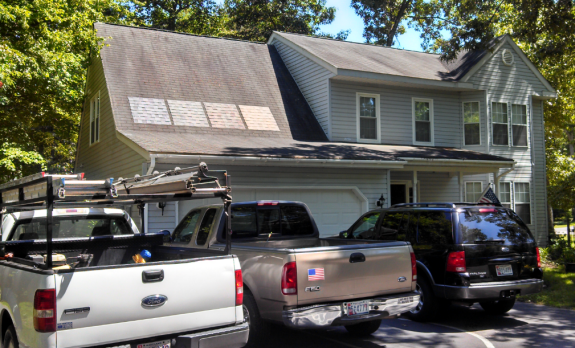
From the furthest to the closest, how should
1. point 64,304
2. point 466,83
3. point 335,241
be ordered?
point 466,83
point 335,241
point 64,304

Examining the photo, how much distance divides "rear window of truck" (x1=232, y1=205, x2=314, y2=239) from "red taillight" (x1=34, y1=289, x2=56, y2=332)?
362 cm

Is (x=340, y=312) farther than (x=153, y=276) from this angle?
Yes

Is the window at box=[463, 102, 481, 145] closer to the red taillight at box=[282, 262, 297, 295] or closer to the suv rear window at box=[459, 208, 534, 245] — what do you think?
the suv rear window at box=[459, 208, 534, 245]

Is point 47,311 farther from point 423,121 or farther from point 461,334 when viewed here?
point 423,121

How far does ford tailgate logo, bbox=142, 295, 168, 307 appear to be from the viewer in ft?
15.1

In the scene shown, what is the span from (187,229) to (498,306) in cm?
519

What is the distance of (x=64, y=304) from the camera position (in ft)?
13.8

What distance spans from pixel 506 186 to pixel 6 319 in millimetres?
17651

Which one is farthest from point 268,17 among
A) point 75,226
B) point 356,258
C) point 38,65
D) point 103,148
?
point 356,258

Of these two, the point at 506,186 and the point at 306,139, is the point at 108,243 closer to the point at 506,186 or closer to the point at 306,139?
the point at 306,139

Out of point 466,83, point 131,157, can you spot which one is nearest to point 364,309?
point 131,157

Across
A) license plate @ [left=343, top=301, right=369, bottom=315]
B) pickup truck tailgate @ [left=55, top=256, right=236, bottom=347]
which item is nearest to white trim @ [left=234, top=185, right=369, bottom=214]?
license plate @ [left=343, top=301, right=369, bottom=315]

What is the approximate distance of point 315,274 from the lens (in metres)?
5.89

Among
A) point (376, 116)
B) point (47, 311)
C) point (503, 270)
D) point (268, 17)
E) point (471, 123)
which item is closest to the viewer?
point (47, 311)
